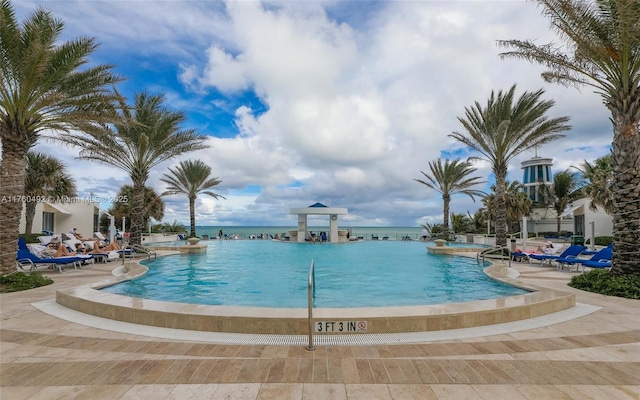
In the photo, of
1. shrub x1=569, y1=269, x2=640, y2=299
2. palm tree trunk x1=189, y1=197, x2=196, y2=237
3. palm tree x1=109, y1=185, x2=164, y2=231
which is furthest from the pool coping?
palm tree x1=109, y1=185, x2=164, y2=231

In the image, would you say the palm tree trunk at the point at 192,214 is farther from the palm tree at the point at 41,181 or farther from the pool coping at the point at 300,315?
the pool coping at the point at 300,315

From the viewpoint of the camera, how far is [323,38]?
1099 centimetres

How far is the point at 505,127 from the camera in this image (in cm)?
1519

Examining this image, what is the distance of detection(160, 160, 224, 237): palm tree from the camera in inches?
1184

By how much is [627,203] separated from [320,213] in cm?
2353

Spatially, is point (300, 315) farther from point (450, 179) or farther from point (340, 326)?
point (450, 179)

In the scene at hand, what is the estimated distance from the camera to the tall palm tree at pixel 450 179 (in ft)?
93.0

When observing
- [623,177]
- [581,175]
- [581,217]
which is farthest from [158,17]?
[581,175]

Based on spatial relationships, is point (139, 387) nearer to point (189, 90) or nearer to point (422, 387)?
point (422, 387)

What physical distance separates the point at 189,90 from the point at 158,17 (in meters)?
4.07

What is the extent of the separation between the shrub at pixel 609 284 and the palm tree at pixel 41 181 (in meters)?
26.3

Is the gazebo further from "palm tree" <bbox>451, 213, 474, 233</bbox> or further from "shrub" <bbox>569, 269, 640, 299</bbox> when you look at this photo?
"shrub" <bbox>569, 269, 640, 299</bbox>

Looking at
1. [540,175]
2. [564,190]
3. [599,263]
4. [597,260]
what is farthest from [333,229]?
[540,175]

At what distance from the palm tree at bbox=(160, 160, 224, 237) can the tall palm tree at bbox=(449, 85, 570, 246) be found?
75.5ft
